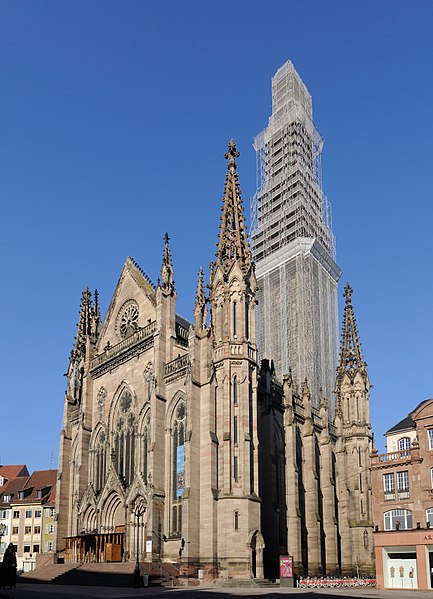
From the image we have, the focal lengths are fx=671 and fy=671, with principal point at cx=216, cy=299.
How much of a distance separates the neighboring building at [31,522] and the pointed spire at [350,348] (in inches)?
1778

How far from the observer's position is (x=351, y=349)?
74.5 metres

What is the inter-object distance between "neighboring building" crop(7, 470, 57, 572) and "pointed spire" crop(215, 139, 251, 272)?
52256 millimetres

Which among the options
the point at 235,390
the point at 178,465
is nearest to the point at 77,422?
the point at 178,465

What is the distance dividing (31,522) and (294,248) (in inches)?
2031

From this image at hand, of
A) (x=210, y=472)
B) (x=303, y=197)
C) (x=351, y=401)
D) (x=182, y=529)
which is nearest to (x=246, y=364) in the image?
Answer: (x=210, y=472)

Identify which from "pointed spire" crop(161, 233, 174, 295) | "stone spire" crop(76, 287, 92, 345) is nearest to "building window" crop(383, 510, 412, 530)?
"pointed spire" crop(161, 233, 174, 295)

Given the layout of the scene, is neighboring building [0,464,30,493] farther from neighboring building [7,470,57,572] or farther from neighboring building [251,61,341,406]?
neighboring building [251,61,341,406]

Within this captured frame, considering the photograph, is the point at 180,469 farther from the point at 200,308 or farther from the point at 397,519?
the point at 397,519

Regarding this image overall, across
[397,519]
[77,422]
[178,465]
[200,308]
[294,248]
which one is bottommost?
[397,519]

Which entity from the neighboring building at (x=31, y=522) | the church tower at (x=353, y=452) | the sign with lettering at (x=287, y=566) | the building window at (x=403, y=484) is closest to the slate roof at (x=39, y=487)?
the neighboring building at (x=31, y=522)

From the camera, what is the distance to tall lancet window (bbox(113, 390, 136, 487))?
191 feet

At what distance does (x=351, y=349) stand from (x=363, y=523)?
18757 millimetres

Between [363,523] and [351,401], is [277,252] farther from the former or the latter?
[363,523]

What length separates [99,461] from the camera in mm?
62781
